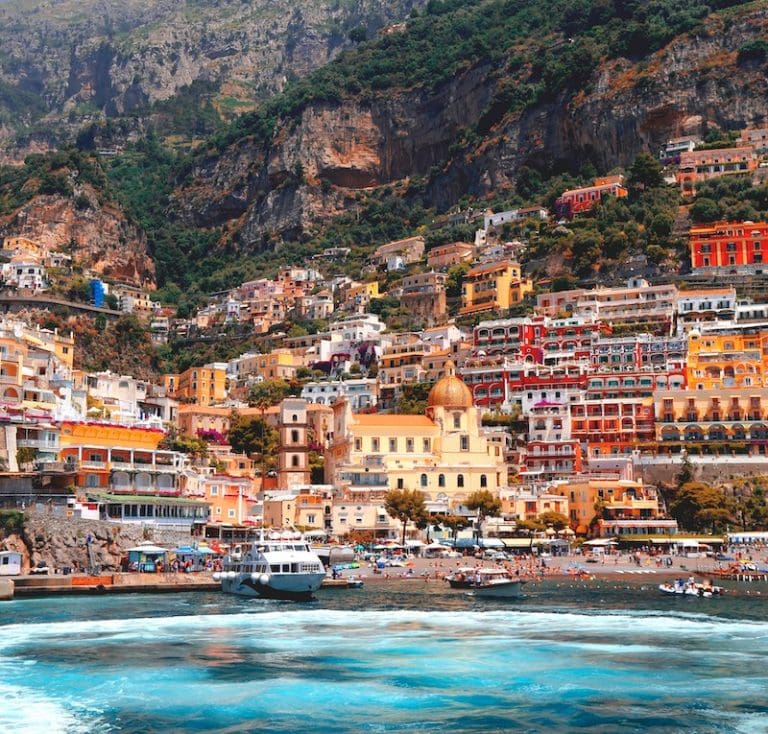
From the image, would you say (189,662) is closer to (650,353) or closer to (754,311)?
(650,353)

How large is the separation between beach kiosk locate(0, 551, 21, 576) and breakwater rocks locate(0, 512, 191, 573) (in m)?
0.96

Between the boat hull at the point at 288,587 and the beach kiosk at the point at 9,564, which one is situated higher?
the beach kiosk at the point at 9,564

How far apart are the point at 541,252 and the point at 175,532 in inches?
3076

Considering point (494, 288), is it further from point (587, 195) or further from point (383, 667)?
point (383, 667)

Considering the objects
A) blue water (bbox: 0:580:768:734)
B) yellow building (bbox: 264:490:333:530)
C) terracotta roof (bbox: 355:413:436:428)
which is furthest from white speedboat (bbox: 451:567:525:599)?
terracotta roof (bbox: 355:413:436:428)

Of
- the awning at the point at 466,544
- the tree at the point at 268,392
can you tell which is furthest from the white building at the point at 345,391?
the awning at the point at 466,544

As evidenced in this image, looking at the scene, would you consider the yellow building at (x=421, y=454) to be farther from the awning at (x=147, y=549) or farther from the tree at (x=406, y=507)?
the awning at (x=147, y=549)

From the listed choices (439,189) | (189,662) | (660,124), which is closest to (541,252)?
(660,124)

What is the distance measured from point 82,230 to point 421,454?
9343 centimetres

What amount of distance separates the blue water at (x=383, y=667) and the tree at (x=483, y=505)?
108ft

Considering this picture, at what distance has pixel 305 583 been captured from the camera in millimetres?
63125

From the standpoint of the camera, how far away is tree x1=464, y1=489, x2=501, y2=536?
3607 inches

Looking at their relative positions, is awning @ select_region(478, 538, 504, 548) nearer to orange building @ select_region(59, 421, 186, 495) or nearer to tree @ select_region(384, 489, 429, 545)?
tree @ select_region(384, 489, 429, 545)

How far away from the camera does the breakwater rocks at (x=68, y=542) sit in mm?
67625
